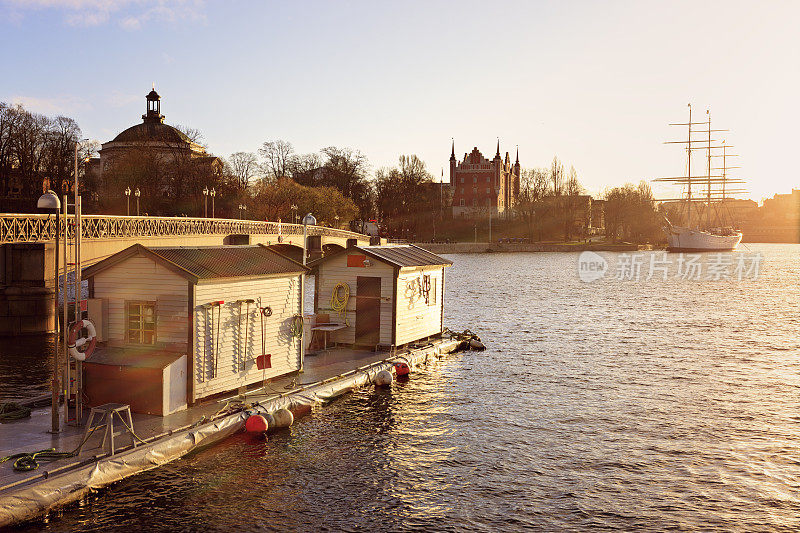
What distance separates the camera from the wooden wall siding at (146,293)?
20.3 meters

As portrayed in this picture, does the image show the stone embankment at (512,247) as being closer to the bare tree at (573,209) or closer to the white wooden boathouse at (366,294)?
the bare tree at (573,209)

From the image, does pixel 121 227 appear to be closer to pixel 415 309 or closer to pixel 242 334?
pixel 415 309

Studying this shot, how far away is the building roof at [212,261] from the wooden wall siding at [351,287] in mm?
5453

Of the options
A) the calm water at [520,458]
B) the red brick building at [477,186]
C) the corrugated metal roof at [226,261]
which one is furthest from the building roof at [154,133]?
the corrugated metal roof at [226,261]

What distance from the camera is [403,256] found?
108ft

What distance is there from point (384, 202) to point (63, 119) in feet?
242

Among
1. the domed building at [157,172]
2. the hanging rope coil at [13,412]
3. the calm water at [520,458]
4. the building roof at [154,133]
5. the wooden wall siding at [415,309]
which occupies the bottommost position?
the calm water at [520,458]

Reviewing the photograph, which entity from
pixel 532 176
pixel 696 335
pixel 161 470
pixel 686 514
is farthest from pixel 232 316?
pixel 532 176

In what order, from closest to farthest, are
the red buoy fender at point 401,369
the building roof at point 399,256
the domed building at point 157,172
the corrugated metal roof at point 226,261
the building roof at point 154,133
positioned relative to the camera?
the corrugated metal roof at point 226,261 < the red buoy fender at point 401,369 < the building roof at point 399,256 < the domed building at point 157,172 < the building roof at point 154,133

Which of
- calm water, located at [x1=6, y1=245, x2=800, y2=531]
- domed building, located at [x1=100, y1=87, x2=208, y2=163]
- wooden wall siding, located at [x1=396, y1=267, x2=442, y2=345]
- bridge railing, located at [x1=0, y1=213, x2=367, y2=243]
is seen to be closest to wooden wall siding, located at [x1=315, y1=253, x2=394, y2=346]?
wooden wall siding, located at [x1=396, y1=267, x2=442, y2=345]

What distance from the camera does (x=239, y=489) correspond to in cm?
1738

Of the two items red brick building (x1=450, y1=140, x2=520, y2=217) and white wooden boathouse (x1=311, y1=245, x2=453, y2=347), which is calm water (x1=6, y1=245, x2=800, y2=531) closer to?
white wooden boathouse (x1=311, y1=245, x2=453, y2=347)

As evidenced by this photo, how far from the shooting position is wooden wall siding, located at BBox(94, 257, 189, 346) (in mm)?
20297

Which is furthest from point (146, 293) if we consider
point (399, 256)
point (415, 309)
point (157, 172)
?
point (157, 172)
